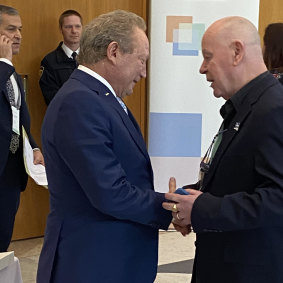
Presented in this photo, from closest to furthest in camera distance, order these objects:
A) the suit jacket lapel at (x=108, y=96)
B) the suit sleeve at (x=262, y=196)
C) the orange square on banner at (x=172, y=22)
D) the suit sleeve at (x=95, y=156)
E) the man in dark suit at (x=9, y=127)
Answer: the suit sleeve at (x=262, y=196)
the suit sleeve at (x=95, y=156)
the suit jacket lapel at (x=108, y=96)
the man in dark suit at (x=9, y=127)
the orange square on banner at (x=172, y=22)

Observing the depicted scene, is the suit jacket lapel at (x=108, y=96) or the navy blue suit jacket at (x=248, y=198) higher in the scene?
the suit jacket lapel at (x=108, y=96)

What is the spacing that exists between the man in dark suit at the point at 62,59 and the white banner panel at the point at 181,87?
64 centimetres

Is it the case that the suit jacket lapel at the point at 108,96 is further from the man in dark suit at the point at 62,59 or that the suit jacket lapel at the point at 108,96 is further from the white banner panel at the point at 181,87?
the white banner panel at the point at 181,87

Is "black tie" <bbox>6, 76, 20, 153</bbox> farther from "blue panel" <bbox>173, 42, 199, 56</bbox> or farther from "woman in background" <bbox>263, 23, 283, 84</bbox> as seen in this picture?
"blue panel" <bbox>173, 42, 199, 56</bbox>

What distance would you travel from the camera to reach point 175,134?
4695mm

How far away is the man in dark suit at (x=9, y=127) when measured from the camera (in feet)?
9.83

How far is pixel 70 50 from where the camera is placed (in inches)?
177

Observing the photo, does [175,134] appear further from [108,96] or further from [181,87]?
[108,96]

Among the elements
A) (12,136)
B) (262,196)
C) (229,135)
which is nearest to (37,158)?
(12,136)

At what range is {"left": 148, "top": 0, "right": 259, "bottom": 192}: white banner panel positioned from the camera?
4.59 m

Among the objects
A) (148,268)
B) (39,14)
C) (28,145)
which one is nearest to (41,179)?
(28,145)

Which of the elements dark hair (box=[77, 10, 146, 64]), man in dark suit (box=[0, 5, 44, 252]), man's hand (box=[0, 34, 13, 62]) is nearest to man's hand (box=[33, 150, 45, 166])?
man in dark suit (box=[0, 5, 44, 252])

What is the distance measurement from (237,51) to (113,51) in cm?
39

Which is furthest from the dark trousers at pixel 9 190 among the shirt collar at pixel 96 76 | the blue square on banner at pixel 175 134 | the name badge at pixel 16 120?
the blue square on banner at pixel 175 134
